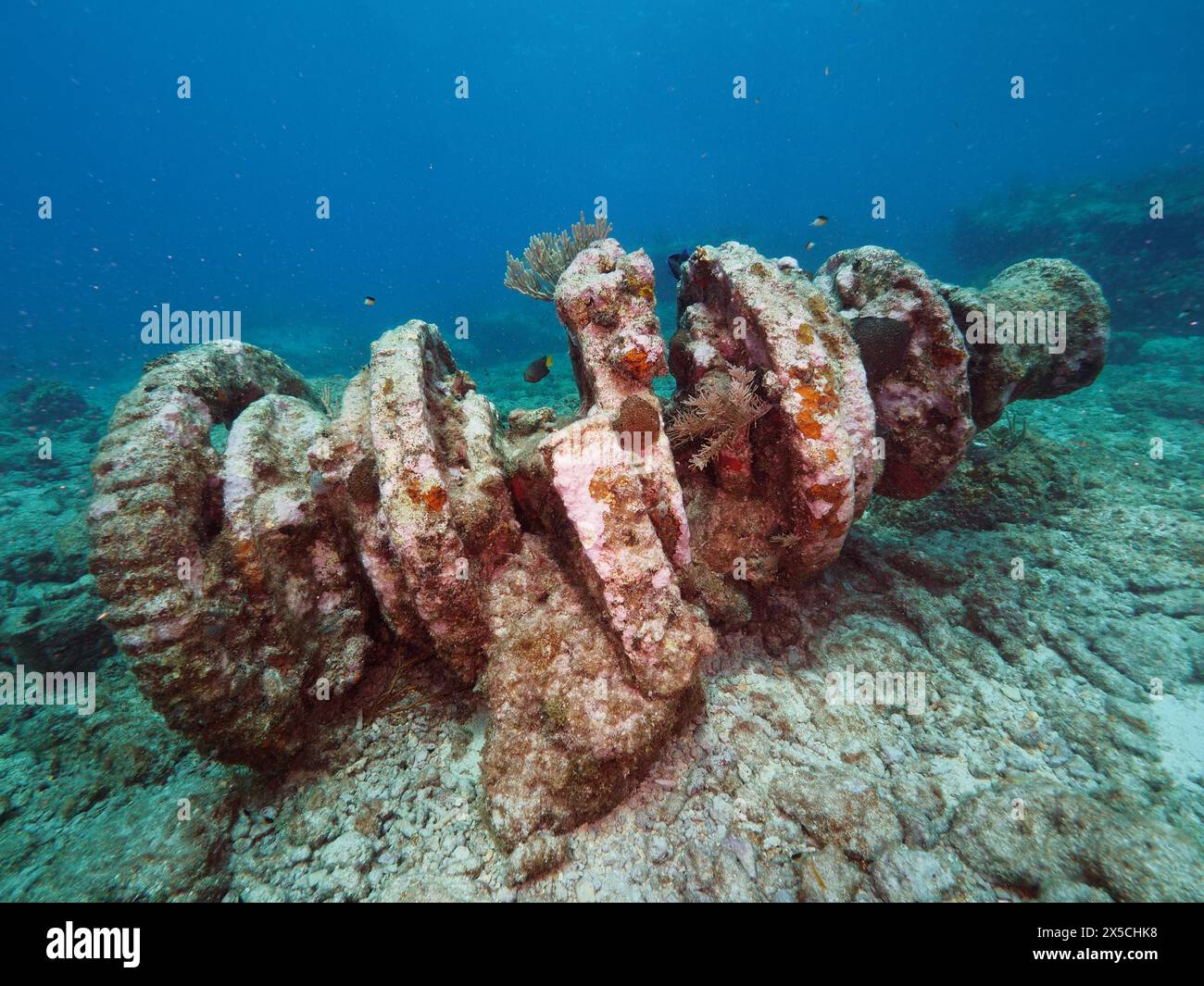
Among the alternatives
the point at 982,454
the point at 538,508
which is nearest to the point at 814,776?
the point at 538,508

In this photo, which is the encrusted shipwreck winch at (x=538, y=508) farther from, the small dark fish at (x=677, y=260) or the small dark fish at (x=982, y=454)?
the small dark fish at (x=982, y=454)

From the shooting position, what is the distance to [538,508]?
166 inches

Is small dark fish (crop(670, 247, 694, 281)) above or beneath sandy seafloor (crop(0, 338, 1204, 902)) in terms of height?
above

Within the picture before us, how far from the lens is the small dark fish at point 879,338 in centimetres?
436

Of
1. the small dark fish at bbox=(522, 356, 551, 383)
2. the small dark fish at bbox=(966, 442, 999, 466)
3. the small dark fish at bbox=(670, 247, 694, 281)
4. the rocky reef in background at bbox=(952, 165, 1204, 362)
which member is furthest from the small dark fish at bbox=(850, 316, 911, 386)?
the rocky reef in background at bbox=(952, 165, 1204, 362)

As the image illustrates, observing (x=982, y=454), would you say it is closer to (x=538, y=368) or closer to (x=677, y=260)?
(x=677, y=260)

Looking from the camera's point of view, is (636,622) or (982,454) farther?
(982,454)

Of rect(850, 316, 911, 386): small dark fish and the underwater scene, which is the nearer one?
the underwater scene

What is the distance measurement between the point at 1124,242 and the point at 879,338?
83.7 feet

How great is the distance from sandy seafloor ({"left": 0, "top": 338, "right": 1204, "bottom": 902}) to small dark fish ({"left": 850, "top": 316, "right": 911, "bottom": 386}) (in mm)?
2095

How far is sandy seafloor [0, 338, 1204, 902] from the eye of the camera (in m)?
2.75

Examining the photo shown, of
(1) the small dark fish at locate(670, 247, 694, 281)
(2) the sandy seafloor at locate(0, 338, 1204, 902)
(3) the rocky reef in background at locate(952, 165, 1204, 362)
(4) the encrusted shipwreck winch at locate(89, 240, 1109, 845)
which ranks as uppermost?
(3) the rocky reef in background at locate(952, 165, 1204, 362)

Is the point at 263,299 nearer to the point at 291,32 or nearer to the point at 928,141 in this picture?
the point at 291,32

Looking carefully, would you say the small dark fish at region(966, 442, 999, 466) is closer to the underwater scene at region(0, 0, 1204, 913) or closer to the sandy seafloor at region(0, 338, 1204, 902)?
the underwater scene at region(0, 0, 1204, 913)
